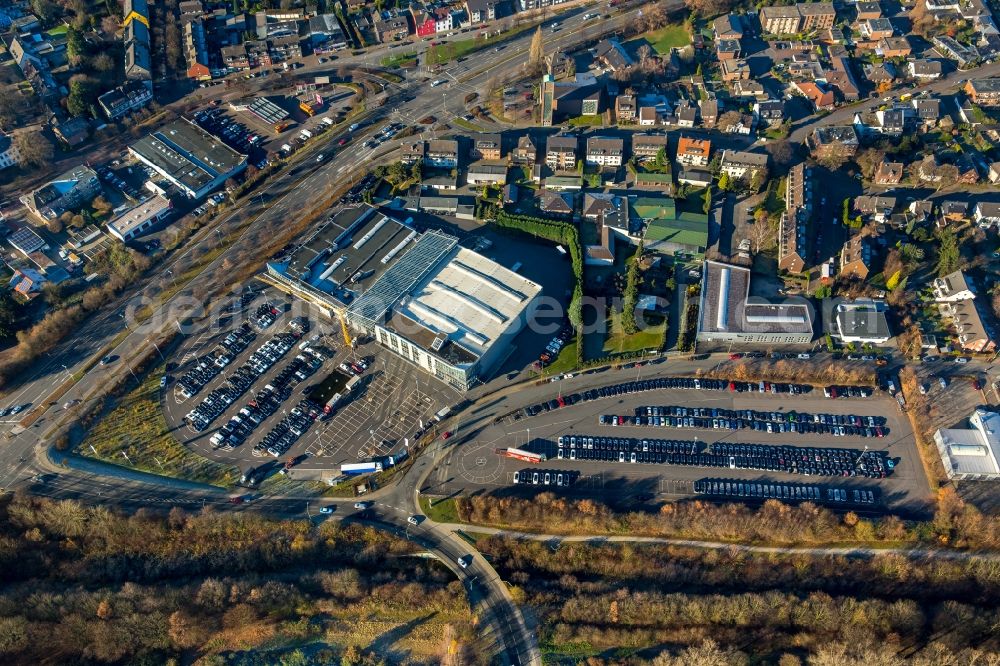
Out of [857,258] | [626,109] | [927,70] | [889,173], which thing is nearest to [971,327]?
Result: [857,258]

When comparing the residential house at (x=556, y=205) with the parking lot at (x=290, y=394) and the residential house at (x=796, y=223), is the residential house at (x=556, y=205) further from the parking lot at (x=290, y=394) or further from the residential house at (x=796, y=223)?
the parking lot at (x=290, y=394)

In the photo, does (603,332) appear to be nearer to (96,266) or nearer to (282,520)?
(282,520)

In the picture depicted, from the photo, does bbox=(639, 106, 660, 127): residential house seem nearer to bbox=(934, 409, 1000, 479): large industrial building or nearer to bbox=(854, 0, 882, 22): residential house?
bbox=(854, 0, 882, 22): residential house

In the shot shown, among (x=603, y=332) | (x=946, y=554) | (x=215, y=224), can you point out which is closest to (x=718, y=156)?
(x=603, y=332)

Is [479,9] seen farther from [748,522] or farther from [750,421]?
[748,522]

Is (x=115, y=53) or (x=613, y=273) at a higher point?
(x=115, y=53)

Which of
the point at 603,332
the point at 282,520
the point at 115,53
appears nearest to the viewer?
the point at 282,520

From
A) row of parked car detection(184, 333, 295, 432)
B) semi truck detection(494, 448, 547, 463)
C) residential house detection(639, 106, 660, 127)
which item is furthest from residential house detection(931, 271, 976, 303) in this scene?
row of parked car detection(184, 333, 295, 432)
